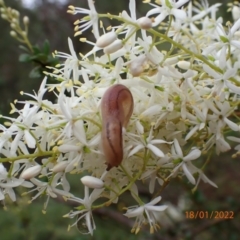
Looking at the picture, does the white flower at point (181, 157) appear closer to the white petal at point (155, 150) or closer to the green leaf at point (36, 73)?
the white petal at point (155, 150)

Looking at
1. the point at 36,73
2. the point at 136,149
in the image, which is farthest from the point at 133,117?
the point at 36,73

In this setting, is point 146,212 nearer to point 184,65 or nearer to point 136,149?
point 136,149

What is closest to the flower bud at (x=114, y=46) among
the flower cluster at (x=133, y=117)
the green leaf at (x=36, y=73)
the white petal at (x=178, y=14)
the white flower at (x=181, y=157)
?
the flower cluster at (x=133, y=117)

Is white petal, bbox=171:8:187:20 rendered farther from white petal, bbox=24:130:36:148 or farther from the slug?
white petal, bbox=24:130:36:148

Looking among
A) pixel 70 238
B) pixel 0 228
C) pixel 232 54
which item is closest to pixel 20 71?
pixel 0 228

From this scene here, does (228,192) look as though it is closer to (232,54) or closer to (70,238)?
(70,238)
